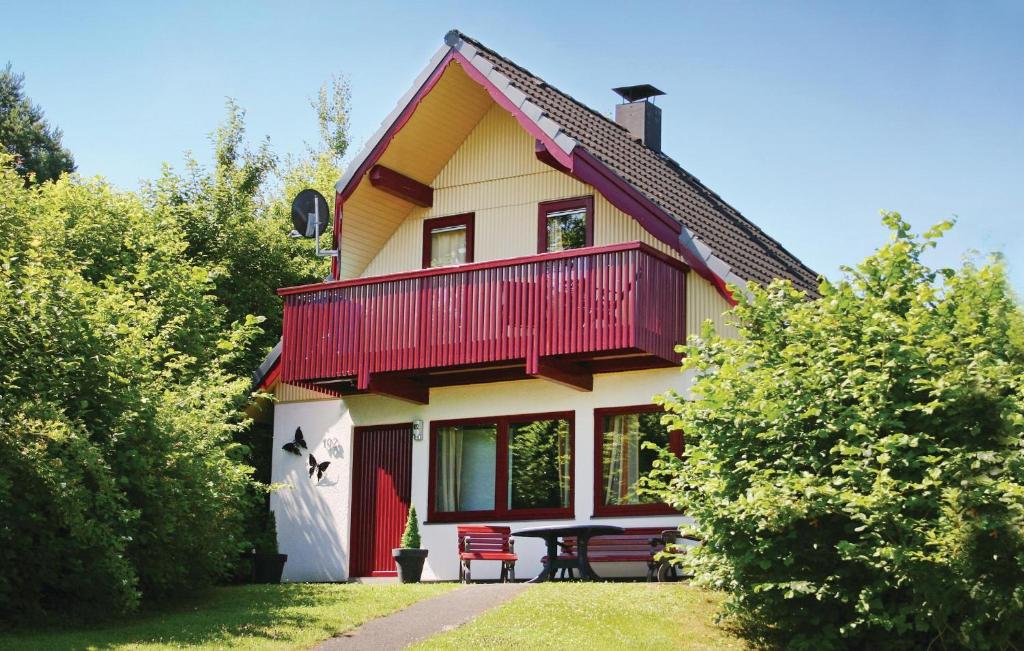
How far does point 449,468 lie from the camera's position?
22031mm

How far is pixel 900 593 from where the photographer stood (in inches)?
501

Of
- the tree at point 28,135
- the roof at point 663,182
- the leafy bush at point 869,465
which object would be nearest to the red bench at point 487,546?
the roof at point 663,182

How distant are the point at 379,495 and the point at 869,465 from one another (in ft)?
37.2

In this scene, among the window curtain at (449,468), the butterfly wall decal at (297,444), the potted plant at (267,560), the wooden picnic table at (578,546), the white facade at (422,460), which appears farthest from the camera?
the butterfly wall decal at (297,444)

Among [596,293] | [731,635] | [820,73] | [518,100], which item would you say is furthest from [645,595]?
[518,100]

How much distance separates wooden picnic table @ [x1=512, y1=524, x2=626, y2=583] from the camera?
1844 cm

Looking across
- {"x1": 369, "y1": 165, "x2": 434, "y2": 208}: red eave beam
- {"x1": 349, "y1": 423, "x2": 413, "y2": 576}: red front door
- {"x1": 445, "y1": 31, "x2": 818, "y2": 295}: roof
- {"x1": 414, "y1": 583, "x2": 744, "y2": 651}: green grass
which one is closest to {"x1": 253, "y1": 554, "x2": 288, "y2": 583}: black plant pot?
{"x1": 349, "y1": 423, "x2": 413, "y2": 576}: red front door

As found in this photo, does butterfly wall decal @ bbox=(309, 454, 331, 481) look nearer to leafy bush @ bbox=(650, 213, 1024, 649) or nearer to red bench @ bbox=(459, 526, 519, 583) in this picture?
red bench @ bbox=(459, 526, 519, 583)

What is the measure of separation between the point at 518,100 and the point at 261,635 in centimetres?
986

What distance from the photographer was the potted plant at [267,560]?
22.1 metres

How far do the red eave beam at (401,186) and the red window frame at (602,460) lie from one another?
504 cm

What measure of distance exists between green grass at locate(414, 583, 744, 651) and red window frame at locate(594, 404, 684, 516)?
3823 mm

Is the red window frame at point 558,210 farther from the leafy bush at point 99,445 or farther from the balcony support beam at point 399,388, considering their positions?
the leafy bush at point 99,445

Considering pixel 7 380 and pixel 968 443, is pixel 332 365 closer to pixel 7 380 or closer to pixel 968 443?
pixel 7 380
